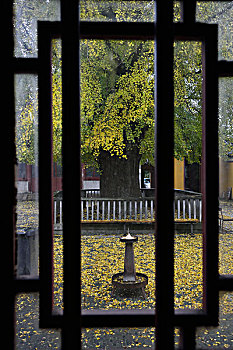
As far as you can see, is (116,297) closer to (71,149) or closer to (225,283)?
(225,283)

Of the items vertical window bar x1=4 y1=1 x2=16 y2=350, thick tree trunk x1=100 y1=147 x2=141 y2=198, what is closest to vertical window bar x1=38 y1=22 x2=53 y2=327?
vertical window bar x1=4 y1=1 x2=16 y2=350

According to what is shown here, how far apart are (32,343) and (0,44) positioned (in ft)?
12.0

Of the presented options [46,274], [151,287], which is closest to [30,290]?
[46,274]

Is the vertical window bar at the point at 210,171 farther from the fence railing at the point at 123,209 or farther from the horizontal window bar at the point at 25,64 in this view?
the fence railing at the point at 123,209

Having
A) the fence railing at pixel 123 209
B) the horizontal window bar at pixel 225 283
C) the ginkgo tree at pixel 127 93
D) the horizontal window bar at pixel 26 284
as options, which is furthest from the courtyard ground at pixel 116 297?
the ginkgo tree at pixel 127 93

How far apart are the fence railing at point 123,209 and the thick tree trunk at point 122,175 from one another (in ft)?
4.19

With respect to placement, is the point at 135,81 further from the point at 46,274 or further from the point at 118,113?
the point at 46,274

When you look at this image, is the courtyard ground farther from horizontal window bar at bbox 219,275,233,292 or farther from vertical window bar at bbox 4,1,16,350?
horizontal window bar at bbox 219,275,233,292

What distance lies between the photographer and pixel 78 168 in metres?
1.48

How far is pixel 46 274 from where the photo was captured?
1.63 metres

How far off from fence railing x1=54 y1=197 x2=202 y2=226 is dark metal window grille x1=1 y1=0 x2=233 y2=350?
9568 millimetres

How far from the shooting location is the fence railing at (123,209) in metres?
11.3

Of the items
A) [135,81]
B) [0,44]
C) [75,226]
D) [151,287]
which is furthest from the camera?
[135,81]

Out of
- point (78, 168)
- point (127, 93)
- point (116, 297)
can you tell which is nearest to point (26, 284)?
point (78, 168)
